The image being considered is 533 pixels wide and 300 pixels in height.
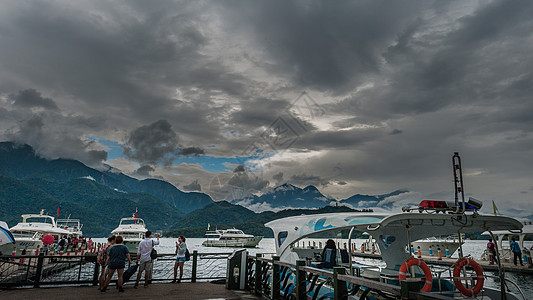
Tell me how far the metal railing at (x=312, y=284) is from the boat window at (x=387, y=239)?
81.0 inches

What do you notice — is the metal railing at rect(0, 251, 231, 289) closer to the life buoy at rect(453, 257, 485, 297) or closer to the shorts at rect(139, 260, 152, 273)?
the shorts at rect(139, 260, 152, 273)

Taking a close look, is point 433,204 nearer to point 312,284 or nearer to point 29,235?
point 312,284

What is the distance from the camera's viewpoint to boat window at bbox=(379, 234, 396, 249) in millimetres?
10211

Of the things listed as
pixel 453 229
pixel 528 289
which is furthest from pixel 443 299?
pixel 528 289

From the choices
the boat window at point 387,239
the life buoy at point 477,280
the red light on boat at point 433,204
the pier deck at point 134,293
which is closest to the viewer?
the life buoy at point 477,280

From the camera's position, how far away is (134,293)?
31.9ft

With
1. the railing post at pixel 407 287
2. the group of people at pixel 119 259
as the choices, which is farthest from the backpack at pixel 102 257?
the railing post at pixel 407 287

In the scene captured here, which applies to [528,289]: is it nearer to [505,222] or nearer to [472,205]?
[505,222]

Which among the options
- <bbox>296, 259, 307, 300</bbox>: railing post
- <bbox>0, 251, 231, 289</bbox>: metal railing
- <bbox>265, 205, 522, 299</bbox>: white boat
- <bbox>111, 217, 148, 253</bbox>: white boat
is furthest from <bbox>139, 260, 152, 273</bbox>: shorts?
<bbox>111, 217, 148, 253</bbox>: white boat

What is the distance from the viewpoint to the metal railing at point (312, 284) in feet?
13.1

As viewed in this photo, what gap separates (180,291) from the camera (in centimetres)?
997

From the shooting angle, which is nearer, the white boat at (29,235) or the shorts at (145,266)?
the shorts at (145,266)

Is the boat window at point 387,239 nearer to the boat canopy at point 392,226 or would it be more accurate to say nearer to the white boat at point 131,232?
the boat canopy at point 392,226

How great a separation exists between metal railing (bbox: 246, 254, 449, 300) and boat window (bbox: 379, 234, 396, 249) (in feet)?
6.75
